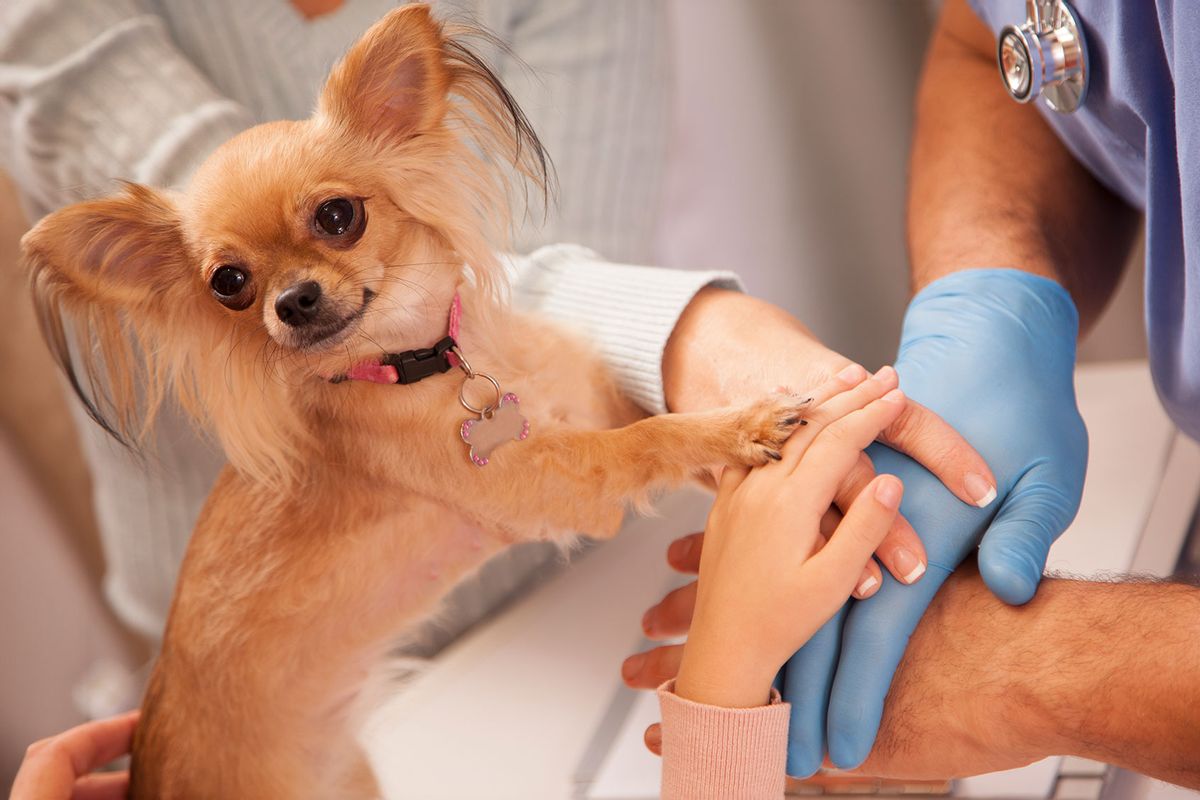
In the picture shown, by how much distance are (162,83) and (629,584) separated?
0.80 m

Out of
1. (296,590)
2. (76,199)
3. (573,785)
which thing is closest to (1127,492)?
(573,785)

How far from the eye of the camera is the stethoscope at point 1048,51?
89 cm

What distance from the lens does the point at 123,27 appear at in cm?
102

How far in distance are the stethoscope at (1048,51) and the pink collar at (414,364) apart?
62 centimetres

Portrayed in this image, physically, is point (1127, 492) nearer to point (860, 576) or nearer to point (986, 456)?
point (986, 456)

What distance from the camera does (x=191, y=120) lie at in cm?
95

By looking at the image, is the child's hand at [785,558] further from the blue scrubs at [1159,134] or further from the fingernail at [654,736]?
the blue scrubs at [1159,134]

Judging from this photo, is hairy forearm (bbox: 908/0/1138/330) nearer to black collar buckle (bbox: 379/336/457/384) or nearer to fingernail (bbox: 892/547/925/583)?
fingernail (bbox: 892/547/925/583)

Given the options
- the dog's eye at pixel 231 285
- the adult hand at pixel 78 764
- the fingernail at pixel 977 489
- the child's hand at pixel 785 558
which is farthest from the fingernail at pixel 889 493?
the adult hand at pixel 78 764

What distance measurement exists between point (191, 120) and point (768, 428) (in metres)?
0.68

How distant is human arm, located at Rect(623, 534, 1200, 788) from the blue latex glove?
0.02m

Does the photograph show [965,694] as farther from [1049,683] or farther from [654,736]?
[654,736]

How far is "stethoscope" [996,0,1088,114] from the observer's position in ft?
2.92

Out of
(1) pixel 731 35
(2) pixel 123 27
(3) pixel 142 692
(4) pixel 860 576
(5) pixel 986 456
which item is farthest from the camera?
(1) pixel 731 35
